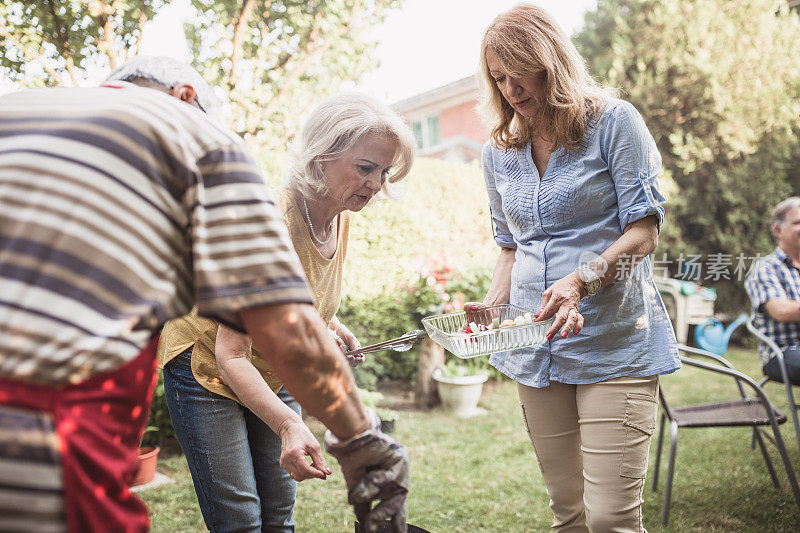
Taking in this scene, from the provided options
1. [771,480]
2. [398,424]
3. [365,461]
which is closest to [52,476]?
[365,461]

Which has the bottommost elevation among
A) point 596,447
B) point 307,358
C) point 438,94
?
point 596,447

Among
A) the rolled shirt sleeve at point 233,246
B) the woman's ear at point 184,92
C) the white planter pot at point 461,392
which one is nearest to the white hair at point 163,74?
the woman's ear at point 184,92

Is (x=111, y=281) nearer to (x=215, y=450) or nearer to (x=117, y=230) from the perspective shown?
(x=117, y=230)

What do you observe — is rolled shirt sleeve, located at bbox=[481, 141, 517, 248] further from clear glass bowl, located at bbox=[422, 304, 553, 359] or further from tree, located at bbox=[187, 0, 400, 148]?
tree, located at bbox=[187, 0, 400, 148]

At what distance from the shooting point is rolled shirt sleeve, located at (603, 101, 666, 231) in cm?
182

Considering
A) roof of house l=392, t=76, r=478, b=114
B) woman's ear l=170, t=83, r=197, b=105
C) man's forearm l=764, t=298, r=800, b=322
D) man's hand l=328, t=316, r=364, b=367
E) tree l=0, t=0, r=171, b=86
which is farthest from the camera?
roof of house l=392, t=76, r=478, b=114

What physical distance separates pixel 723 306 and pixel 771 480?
231 inches

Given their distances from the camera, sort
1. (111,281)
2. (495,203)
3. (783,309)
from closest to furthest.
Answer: (111,281) < (495,203) < (783,309)

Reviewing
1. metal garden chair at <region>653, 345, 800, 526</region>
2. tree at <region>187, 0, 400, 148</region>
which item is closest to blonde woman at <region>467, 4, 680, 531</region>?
metal garden chair at <region>653, 345, 800, 526</region>

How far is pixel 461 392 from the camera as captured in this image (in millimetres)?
5504

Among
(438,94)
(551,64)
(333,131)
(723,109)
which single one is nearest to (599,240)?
(551,64)

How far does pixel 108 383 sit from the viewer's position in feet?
2.80

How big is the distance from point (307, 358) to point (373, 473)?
270 mm

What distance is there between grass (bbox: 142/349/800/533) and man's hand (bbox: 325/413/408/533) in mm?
2526
